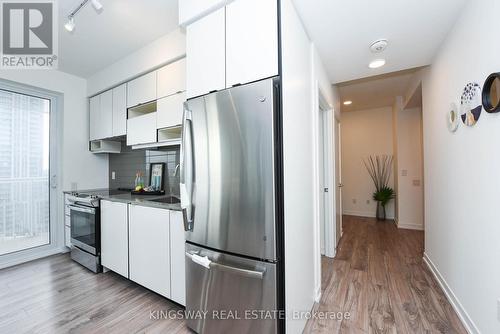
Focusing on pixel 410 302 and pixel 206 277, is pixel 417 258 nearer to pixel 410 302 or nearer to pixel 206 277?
pixel 410 302

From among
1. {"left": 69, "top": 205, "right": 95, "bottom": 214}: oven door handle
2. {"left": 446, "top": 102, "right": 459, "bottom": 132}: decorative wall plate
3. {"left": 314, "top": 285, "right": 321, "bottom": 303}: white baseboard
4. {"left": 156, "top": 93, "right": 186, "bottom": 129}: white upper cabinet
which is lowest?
{"left": 314, "top": 285, "right": 321, "bottom": 303}: white baseboard

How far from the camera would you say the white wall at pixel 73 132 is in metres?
2.91

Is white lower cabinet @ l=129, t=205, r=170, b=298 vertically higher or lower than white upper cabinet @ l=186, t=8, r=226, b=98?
lower

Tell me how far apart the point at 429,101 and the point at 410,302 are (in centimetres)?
212

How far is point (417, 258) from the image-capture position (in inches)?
106

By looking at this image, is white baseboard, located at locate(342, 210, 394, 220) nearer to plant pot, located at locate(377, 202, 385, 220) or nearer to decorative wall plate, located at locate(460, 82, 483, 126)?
plant pot, located at locate(377, 202, 385, 220)

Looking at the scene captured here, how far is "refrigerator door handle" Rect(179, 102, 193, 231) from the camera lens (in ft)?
4.72

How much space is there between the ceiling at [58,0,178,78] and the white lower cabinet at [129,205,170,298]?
1771 mm

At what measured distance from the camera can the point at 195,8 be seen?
4.86 feet

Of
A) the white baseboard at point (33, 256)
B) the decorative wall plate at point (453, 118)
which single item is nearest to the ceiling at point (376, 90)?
the decorative wall plate at point (453, 118)

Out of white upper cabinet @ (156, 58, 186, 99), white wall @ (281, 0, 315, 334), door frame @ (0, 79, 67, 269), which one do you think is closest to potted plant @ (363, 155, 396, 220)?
white wall @ (281, 0, 315, 334)

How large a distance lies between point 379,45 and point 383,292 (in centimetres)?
230

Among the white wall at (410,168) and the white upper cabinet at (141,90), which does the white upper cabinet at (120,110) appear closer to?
the white upper cabinet at (141,90)

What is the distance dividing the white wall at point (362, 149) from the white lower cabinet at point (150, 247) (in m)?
4.62
